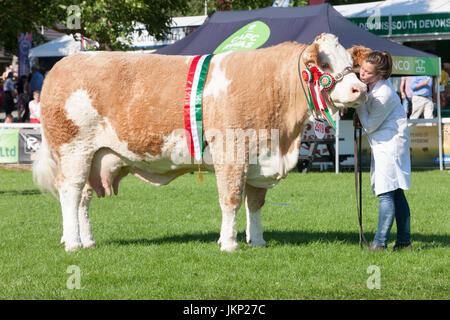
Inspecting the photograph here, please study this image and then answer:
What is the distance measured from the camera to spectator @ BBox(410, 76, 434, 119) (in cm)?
1786

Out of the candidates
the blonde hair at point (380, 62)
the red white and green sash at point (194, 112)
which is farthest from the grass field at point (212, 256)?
the blonde hair at point (380, 62)

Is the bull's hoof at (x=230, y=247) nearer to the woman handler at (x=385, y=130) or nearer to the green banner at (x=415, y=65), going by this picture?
the woman handler at (x=385, y=130)

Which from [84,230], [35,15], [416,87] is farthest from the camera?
[35,15]

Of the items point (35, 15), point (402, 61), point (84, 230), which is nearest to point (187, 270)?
point (84, 230)

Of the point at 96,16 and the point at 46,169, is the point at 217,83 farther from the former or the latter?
the point at 96,16

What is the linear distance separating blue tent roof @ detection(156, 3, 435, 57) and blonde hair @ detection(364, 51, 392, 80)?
284 inches

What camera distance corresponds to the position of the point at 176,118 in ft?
21.4

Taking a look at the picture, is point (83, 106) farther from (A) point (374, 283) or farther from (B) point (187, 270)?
(A) point (374, 283)

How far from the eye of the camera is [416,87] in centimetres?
1788

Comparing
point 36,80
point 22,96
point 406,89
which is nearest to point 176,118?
point 406,89

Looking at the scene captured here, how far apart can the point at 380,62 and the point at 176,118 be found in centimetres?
204

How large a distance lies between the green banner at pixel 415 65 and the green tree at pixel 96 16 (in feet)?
25.6

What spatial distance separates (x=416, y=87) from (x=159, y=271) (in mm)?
13544

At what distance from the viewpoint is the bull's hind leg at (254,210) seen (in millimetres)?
6949
